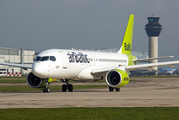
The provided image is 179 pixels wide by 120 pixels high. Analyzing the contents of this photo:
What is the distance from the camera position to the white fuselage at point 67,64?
3001 cm

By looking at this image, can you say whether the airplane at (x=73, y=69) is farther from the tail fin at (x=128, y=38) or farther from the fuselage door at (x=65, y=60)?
the tail fin at (x=128, y=38)

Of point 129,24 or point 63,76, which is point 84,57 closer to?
point 63,76

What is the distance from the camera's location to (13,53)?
114 metres

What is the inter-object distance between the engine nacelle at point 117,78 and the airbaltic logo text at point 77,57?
339 cm

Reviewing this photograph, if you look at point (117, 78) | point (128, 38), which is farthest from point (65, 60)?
point (128, 38)

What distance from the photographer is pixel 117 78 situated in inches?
1307

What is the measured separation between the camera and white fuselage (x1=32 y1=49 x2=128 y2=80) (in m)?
30.0

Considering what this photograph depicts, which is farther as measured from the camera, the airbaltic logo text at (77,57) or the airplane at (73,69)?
the airbaltic logo text at (77,57)

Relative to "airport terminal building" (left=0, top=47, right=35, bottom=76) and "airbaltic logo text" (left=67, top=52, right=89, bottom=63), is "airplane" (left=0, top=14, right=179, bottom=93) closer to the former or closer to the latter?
"airbaltic logo text" (left=67, top=52, right=89, bottom=63)

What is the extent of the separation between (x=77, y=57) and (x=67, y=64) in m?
2.17
